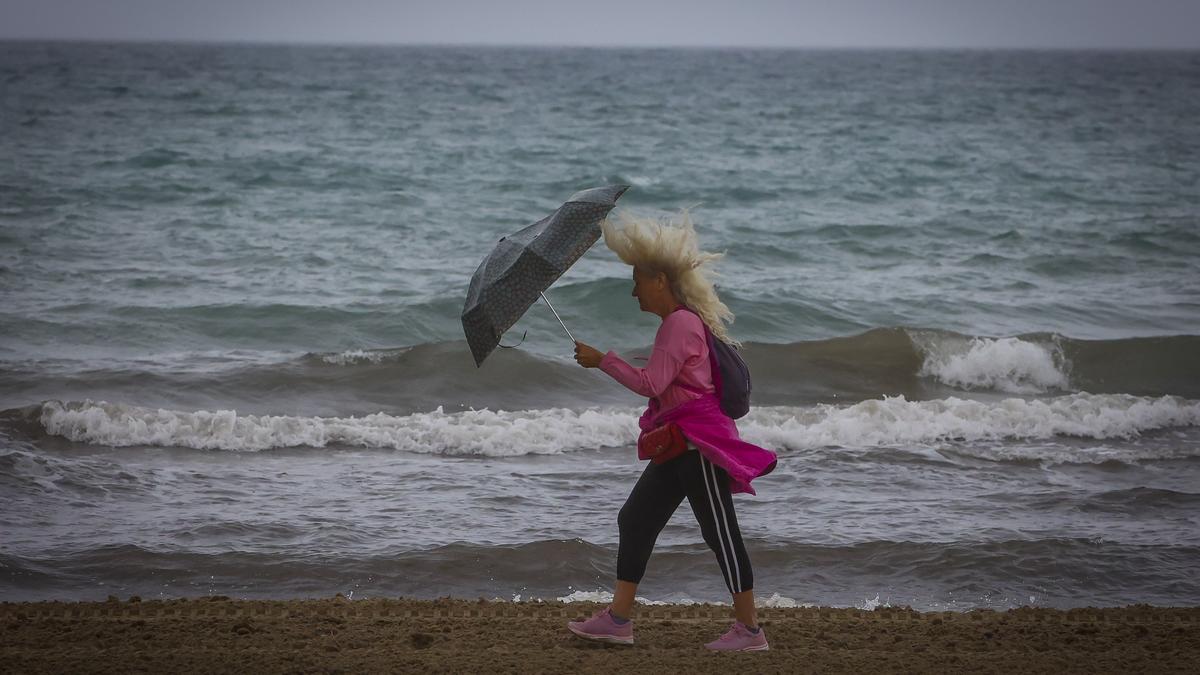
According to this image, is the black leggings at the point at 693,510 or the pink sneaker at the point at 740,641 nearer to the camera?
the black leggings at the point at 693,510

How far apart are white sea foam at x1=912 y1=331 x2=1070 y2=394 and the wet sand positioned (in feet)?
21.6

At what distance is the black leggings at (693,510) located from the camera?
449cm

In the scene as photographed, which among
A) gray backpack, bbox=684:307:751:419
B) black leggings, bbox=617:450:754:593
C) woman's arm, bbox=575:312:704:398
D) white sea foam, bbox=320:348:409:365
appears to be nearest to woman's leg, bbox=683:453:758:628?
black leggings, bbox=617:450:754:593

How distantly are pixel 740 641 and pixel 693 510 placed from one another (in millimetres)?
594

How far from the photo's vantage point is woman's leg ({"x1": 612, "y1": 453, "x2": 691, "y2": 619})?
4578 millimetres

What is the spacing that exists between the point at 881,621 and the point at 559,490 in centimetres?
311

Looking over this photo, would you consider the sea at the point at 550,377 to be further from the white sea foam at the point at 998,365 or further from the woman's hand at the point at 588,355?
the woman's hand at the point at 588,355

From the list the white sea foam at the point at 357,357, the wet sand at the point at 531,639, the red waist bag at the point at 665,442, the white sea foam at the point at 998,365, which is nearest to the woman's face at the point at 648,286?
the red waist bag at the point at 665,442

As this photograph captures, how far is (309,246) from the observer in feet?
58.5

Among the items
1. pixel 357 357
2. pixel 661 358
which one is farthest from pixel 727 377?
pixel 357 357

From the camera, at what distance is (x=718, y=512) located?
4508mm

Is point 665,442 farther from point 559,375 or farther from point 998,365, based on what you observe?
point 998,365

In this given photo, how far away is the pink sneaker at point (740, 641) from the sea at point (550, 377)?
52.4 inches

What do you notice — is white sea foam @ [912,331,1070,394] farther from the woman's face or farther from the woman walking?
the woman's face
